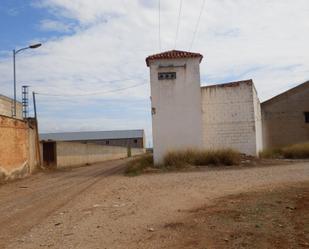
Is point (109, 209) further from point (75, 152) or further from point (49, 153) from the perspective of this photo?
point (75, 152)

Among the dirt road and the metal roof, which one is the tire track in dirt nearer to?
the dirt road

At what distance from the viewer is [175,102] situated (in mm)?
25812

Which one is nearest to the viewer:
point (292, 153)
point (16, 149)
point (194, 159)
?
point (16, 149)

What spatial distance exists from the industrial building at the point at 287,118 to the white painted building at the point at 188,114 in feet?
27.6

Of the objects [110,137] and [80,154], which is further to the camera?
[110,137]

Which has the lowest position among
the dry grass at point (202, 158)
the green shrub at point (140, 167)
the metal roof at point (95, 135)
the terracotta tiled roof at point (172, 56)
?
the green shrub at point (140, 167)

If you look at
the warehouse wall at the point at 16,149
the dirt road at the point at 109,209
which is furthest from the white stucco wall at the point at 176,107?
the warehouse wall at the point at 16,149

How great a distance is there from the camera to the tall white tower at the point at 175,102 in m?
25.8

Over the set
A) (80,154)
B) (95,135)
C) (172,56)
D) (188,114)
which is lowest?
(80,154)

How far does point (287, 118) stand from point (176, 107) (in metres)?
12.4

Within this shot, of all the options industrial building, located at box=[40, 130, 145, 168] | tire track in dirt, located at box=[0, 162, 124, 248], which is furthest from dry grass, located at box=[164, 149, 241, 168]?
industrial building, located at box=[40, 130, 145, 168]

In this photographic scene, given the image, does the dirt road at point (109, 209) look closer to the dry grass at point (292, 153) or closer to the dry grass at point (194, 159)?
the dry grass at point (194, 159)

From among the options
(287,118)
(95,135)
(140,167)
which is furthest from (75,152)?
(95,135)

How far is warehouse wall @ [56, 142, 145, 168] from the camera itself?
1414 inches
